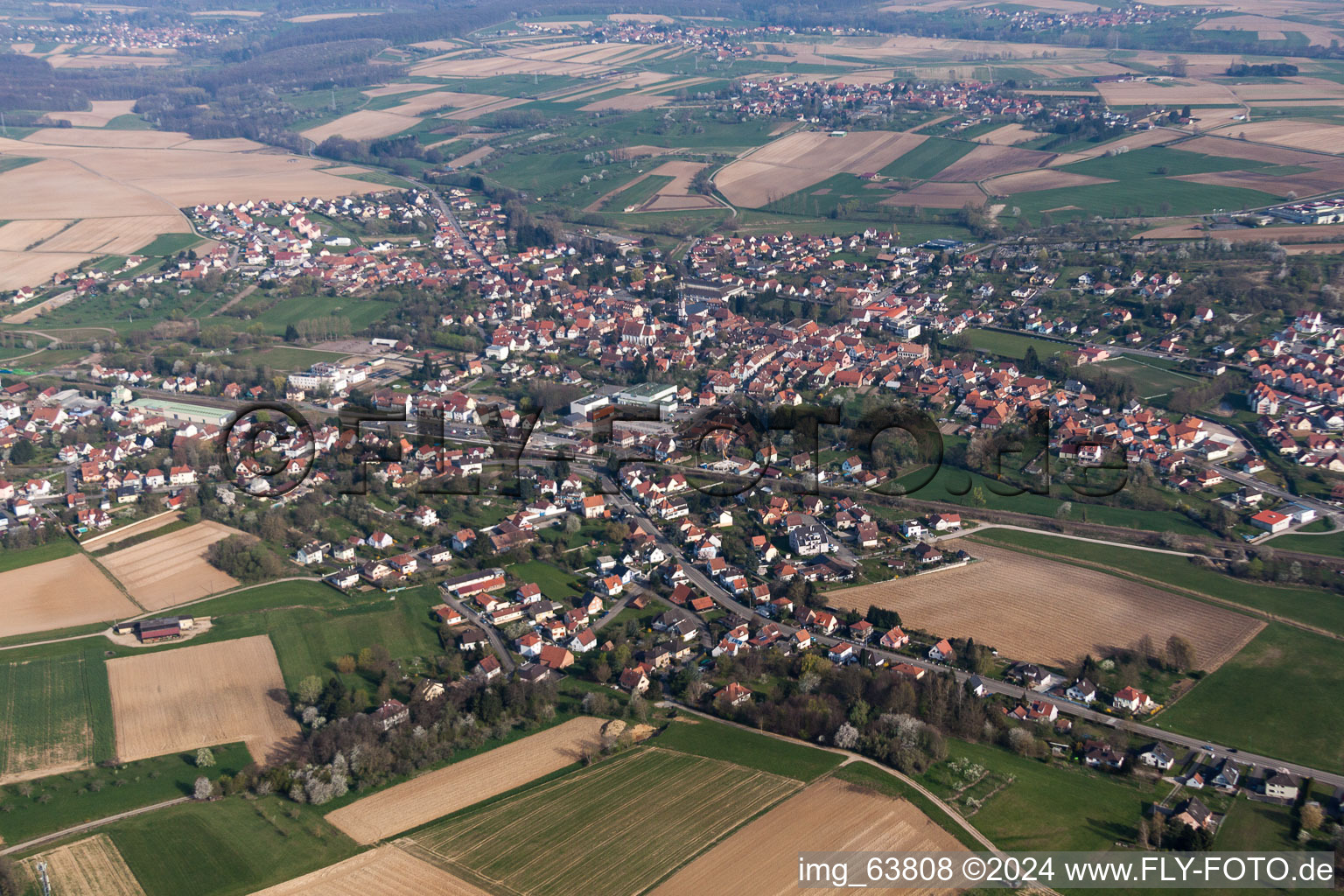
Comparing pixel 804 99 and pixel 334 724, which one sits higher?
pixel 804 99

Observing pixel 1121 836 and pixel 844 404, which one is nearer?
pixel 1121 836

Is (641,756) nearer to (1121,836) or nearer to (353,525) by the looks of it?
(1121,836)

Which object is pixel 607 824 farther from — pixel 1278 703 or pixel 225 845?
pixel 1278 703

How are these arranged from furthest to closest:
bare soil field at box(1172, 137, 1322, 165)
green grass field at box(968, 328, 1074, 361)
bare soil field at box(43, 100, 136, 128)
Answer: bare soil field at box(43, 100, 136, 128) < bare soil field at box(1172, 137, 1322, 165) < green grass field at box(968, 328, 1074, 361)

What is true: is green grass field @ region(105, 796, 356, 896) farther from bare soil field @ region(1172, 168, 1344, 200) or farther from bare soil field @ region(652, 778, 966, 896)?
bare soil field @ region(1172, 168, 1344, 200)

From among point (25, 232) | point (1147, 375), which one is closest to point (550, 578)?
point (1147, 375)

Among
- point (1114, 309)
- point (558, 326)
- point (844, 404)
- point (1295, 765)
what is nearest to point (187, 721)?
point (1295, 765)

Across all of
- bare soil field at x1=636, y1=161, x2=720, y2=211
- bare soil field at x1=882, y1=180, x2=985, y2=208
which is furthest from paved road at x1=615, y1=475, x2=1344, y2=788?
bare soil field at x1=636, y1=161, x2=720, y2=211
